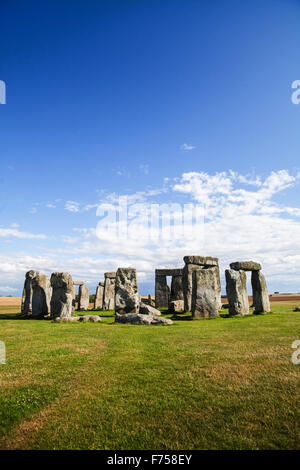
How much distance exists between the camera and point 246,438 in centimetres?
314

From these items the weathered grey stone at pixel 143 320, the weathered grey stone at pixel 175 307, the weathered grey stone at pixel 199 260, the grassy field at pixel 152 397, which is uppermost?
the weathered grey stone at pixel 199 260

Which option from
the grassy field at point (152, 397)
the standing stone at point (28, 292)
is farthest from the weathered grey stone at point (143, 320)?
the standing stone at point (28, 292)

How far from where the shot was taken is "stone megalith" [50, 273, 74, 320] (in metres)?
15.2

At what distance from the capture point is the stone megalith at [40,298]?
17.6 metres

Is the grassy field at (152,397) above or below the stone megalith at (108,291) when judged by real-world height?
below

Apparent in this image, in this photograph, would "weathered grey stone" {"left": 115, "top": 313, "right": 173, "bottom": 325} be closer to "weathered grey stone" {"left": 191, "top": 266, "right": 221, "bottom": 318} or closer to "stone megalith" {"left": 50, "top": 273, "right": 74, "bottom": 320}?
"weathered grey stone" {"left": 191, "top": 266, "right": 221, "bottom": 318}

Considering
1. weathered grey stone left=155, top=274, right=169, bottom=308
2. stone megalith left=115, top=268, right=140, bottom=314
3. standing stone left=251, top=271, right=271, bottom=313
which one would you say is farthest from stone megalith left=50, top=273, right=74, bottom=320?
weathered grey stone left=155, top=274, right=169, bottom=308

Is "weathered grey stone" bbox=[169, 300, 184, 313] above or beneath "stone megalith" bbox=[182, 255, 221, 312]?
beneath

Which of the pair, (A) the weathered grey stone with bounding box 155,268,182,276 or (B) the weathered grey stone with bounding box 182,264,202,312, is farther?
(A) the weathered grey stone with bounding box 155,268,182,276

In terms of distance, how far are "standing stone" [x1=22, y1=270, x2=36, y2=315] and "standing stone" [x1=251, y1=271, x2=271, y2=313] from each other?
613 inches

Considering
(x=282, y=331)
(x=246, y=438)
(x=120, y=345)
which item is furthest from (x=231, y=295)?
(x=246, y=438)

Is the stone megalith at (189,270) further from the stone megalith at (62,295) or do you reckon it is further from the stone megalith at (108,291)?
the stone megalith at (62,295)

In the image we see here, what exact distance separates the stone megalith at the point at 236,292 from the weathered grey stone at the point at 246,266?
360mm
